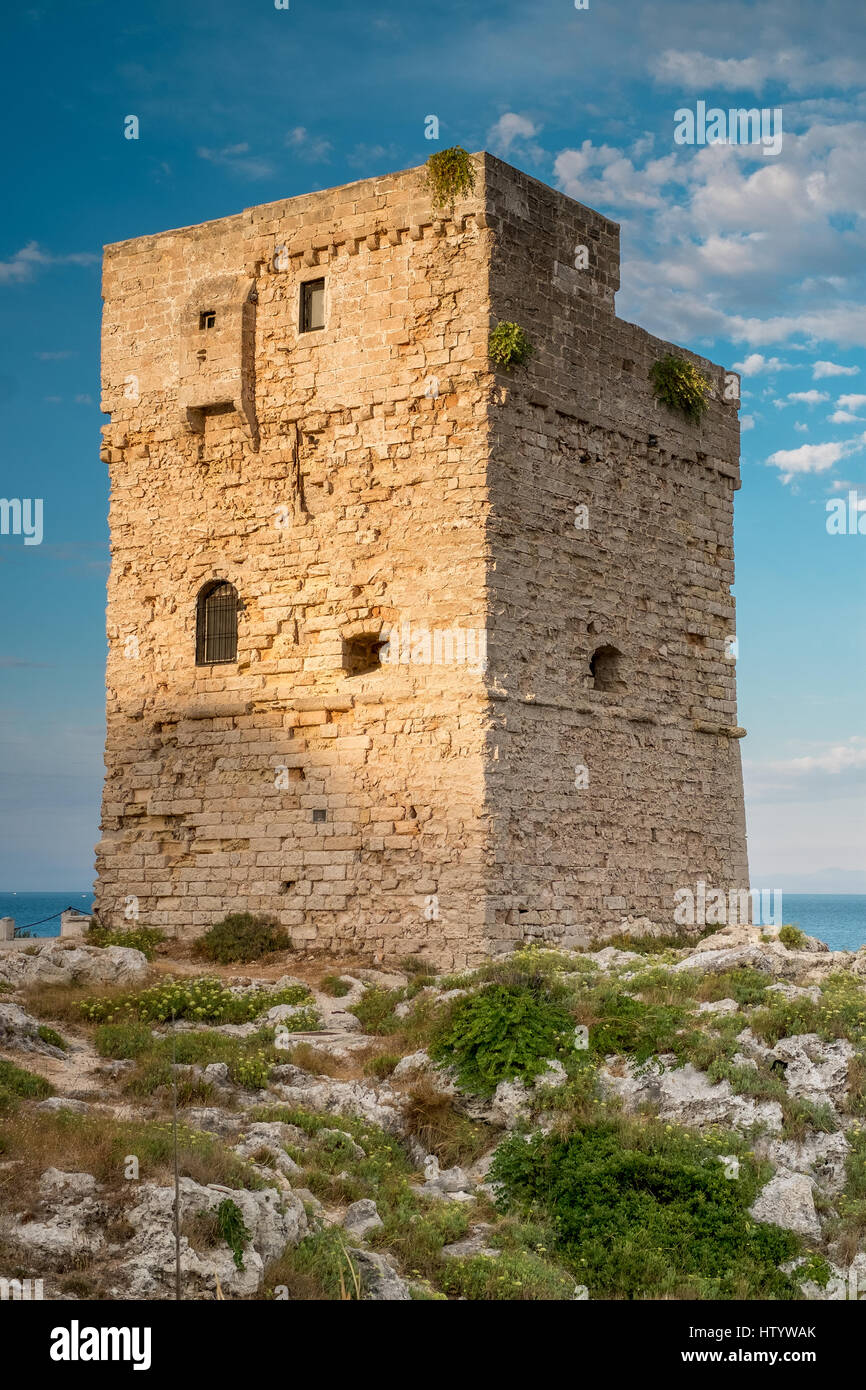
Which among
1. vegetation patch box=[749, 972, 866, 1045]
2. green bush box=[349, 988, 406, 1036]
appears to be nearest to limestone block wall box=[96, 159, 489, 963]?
green bush box=[349, 988, 406, 1036]

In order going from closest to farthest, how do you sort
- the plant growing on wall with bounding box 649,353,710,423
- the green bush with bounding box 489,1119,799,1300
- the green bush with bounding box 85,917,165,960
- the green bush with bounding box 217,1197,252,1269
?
1. the green bush with bounding box 217,1197,252,1269
2. the green bush with bounding box 489,1119,799,1300
3. the green bush with bounding box 85,917,165,960
4. the plant growing on wall with bounding box 649,353,710,423

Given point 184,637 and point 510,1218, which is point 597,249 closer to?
point 184,637

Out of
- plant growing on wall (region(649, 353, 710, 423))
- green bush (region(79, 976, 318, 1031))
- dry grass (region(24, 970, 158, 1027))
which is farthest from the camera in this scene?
plant growing on wall (region(649, 353, 710, 423))

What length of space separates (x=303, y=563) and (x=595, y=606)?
11.2 feet

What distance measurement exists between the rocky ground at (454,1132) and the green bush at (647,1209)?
0.02 meters

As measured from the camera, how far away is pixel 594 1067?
33.0ft

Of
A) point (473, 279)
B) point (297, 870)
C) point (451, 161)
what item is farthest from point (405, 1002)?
point (451, 161)

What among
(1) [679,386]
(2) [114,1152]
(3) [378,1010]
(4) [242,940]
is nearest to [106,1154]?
(2) [114,1152]

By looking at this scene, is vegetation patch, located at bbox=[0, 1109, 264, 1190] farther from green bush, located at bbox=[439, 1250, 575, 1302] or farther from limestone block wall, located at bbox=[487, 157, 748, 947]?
limestone block wall, located at bbox=[487, 157, 748, 947]

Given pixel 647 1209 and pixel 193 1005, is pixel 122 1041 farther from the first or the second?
pixel 647 1209

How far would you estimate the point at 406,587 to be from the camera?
48.2ft

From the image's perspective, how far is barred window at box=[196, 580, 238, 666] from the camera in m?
16.2

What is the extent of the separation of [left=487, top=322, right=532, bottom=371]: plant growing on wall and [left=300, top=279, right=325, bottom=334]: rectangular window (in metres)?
2.40

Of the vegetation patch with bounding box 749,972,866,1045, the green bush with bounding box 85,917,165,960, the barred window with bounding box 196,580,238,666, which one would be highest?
the barred window with bounding box 196,580,238,666
